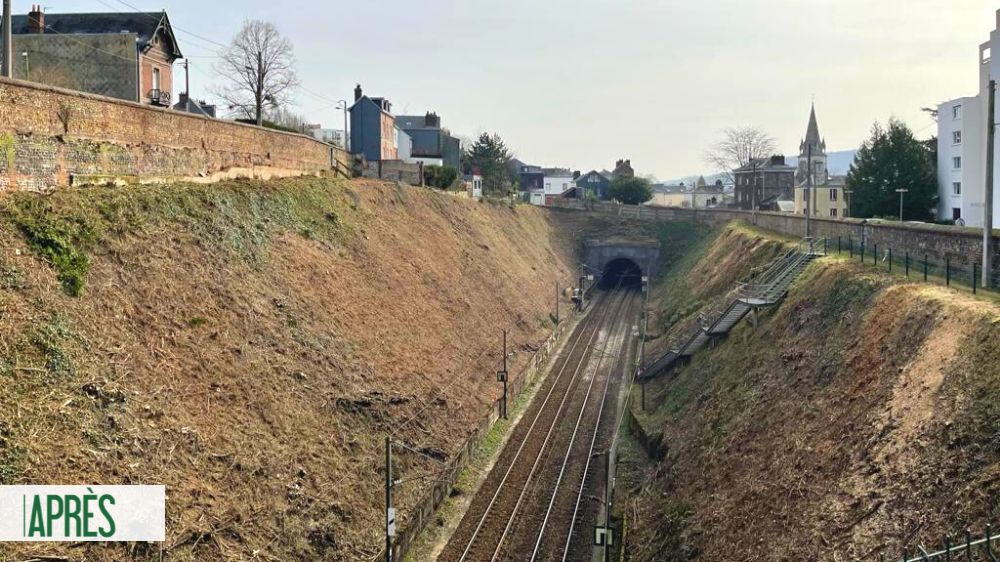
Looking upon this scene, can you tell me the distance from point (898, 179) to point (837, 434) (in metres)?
45.4

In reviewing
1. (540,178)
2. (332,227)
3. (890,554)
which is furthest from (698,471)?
(540,178)

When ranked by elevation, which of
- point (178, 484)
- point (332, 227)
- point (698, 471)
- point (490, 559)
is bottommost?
point (490, 559)

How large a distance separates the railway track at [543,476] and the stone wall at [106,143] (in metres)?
14.5

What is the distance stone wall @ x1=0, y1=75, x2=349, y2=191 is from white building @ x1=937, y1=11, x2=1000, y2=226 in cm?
4140

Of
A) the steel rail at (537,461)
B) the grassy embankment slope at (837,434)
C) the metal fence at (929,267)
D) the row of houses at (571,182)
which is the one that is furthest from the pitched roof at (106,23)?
the row of houses at (571,182)

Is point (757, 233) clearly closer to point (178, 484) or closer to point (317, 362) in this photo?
point (317, 362)

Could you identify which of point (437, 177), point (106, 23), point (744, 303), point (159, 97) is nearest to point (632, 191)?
point (437, 177)

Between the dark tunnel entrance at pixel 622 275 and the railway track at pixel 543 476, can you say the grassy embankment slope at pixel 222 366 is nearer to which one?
the railway track at pixel 543 476

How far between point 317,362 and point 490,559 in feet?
25.9

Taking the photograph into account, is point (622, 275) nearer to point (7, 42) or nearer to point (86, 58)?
point (86, 58)

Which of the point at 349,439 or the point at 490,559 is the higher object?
the point at 349,439

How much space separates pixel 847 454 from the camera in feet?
57.6

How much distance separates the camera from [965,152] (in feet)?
179

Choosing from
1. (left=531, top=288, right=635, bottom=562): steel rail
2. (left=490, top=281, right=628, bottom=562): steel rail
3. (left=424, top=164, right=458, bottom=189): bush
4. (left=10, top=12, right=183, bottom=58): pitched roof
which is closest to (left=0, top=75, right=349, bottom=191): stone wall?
(left=10, top=12, right=183, bottom=58): pitched roof
